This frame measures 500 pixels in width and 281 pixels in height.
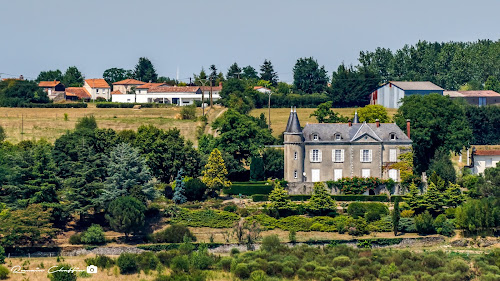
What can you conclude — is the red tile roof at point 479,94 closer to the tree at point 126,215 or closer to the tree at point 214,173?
the tree at point 214,173

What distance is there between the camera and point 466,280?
5409 cm

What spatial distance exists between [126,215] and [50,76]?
94.9m

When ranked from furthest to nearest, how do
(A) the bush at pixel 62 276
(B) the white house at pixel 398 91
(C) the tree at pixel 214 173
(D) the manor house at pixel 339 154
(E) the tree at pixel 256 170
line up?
(B) the white house at pixel 398 91 < (E) the tree at pixel 256 170 < (D) the manor house at pixel 339 154 < (C) the tree at pixel 214 173 < (A) the bush at pixel 62 276

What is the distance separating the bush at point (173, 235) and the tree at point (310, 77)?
73.2m

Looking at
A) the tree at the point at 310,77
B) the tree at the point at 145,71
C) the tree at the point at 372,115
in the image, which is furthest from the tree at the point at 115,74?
the tree at the point at 372,115

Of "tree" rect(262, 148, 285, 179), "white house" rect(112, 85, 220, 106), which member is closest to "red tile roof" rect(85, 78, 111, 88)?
"white house" rect(112, 85, 220, 106)

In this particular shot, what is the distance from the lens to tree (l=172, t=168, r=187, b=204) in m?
70.5

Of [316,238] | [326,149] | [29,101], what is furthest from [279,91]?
[316,238]

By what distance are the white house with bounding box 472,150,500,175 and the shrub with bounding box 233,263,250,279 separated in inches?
1399

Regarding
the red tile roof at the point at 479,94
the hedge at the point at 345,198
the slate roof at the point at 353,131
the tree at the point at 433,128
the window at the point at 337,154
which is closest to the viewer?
the hedge at the point at 345,198

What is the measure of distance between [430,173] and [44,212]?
3381 centimetres

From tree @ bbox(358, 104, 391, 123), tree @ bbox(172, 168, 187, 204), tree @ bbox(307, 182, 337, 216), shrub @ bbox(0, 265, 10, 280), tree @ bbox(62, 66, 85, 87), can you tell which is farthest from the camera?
tree @ bbox(62, 66, 85, 87)

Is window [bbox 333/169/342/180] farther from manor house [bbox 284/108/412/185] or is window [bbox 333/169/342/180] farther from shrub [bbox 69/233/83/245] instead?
shrub [bbox 69/233/83/245]

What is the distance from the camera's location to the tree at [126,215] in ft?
207
